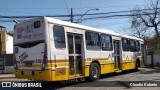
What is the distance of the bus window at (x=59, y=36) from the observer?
1279 centimetres

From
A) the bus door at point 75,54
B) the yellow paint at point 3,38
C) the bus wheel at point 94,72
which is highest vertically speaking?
the yellow paint at point 3,38

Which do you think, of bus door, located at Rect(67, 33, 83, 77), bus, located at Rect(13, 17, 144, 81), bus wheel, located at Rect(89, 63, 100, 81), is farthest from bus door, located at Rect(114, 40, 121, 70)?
bus door, located at Rect(67, 33, 83, 77)

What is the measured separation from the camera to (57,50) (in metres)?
12.7

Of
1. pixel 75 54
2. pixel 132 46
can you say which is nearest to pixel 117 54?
pixel 132 46

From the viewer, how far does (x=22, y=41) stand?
13.6 meters

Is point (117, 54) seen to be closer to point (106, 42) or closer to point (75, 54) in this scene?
point (106, 42)

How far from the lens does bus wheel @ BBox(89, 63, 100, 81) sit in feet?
50.1

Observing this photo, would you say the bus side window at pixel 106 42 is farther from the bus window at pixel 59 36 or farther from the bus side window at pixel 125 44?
the bus window at pixel 59 36

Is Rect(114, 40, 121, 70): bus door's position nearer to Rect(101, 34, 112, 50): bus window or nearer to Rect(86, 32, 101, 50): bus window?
Rect(101, 34, 112, 50): bus window

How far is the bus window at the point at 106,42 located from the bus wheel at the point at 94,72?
1.47 m

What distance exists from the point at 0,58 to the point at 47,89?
17.0 metres

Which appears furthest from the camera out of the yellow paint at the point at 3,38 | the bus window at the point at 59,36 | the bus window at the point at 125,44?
the yellow paint at the point at 3,38

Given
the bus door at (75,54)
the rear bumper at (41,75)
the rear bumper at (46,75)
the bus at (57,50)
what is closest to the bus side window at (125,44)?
the bus at (57,50)

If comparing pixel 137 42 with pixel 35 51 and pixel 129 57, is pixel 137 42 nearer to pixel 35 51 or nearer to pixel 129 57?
pixel 129 57
